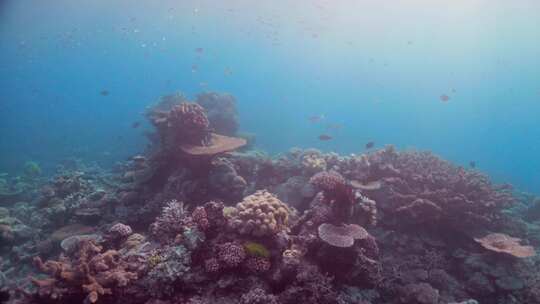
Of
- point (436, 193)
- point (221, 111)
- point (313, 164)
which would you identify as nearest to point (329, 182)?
point (313, 164)

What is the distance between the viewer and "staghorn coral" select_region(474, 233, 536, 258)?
885 cm

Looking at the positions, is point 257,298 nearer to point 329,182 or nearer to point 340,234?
point 340,234

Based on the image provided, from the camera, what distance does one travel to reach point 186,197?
35.4ft

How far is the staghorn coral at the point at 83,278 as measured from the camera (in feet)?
18.2

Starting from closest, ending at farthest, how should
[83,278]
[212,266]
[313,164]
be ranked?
[83,278], [212,266], [313,164]

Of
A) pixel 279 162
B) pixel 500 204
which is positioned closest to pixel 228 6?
pixel 279 162

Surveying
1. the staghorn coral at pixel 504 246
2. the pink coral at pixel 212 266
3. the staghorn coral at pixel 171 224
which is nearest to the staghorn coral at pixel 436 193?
the staghorn coral at pixel 504 246

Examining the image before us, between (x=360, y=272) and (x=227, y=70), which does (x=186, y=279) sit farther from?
(x=227, y=70)

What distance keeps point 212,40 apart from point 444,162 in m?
131

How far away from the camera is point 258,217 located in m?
7.00

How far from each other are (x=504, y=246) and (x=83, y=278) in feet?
34.6

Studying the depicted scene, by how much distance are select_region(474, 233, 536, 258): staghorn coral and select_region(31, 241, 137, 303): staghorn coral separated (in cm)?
928

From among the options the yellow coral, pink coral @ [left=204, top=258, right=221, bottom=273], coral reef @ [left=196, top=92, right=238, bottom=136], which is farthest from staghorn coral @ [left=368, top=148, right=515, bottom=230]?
coral reef @ [left=196, top=92, right=238, bottom=136]

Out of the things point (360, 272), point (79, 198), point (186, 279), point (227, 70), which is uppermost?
point (227, 70)
